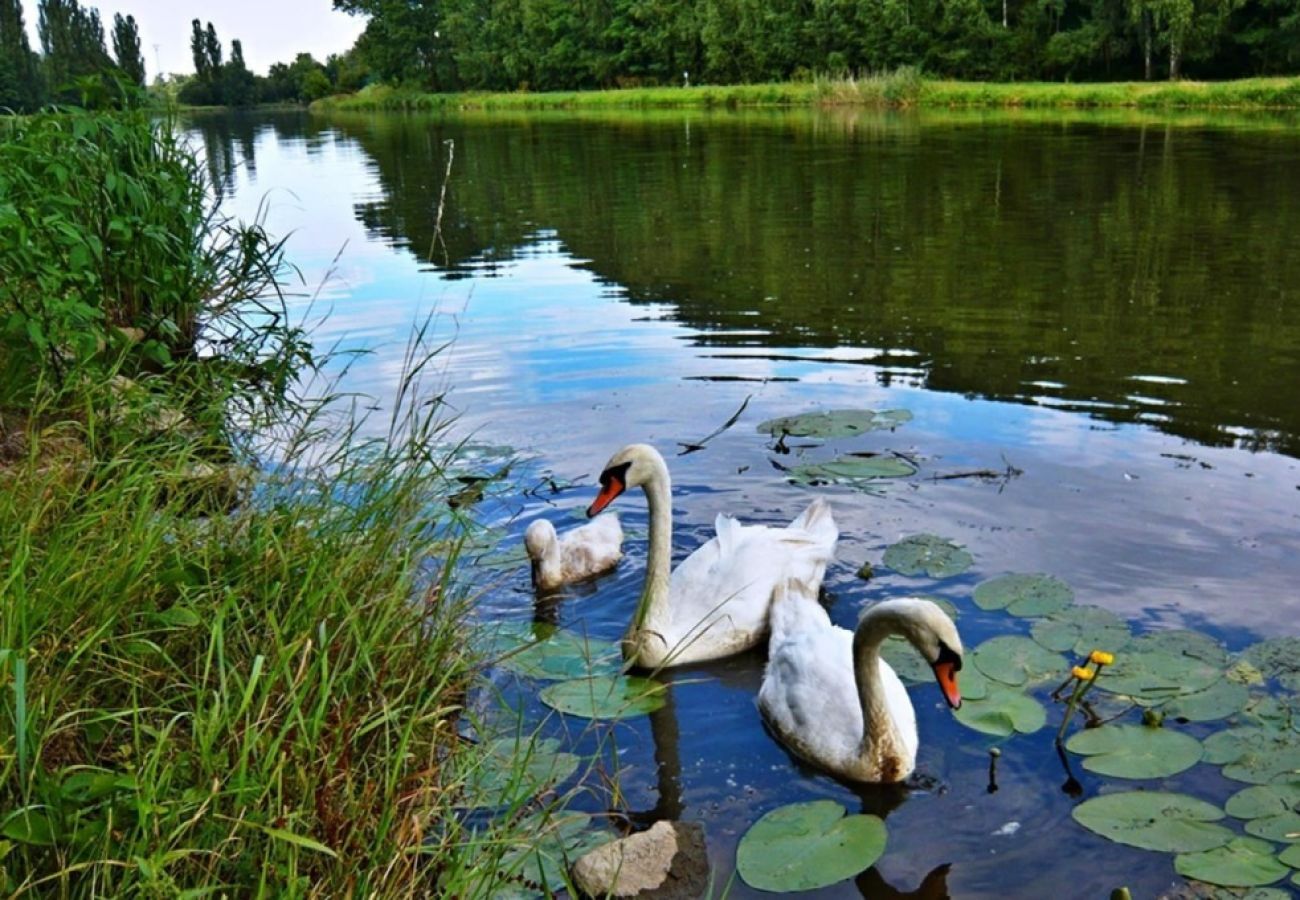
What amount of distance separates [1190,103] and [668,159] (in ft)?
74.7

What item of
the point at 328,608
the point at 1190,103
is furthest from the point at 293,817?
the point at 1190,103

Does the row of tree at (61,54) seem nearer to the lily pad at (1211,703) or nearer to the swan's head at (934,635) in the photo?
the swan's head at (934,635)

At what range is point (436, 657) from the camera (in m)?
4.26

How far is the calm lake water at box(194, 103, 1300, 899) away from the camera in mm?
4574

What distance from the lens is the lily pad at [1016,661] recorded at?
505 centimetres

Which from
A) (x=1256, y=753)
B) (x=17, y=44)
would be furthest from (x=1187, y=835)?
(x=17, y=44)

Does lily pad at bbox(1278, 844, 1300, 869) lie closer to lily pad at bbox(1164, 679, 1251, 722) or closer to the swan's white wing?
lily pad at bbox(1164, 679, 1251, 722)

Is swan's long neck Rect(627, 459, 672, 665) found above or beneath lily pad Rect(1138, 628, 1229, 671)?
above

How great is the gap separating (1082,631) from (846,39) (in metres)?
61.5

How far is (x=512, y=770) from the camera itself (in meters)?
3.96

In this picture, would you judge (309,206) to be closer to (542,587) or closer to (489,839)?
(542,587)

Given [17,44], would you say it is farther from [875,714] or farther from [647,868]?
[647,868]

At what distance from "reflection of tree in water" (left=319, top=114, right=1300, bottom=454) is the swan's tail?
3.38 m

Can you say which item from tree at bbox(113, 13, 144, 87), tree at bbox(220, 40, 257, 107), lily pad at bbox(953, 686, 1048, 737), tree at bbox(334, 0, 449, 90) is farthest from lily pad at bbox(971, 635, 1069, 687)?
tree at bbox(220, 40, 257, 107)
